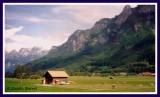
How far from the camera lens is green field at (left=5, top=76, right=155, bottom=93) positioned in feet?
120

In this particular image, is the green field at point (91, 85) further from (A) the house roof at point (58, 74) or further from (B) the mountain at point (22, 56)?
(B) the mountain at point (22, 56)

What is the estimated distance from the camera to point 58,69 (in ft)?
122

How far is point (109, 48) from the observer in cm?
3750

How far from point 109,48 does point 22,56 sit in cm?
434

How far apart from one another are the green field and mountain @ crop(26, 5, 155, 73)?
1.62ft

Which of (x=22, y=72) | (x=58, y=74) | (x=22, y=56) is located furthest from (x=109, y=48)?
(x=22, y=72)

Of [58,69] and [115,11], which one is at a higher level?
[115,11]

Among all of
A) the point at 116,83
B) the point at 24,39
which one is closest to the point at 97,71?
the point at 116,83

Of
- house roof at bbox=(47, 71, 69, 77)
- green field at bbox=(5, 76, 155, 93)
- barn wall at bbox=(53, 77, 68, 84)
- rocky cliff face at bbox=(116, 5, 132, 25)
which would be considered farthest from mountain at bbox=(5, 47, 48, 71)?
rocky cliff face at bbox=(116, 5, 132, 25)

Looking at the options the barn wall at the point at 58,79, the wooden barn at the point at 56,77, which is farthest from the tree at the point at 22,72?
the barn wall at the point at 58,79

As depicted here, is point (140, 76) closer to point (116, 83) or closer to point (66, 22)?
point (116, 83)

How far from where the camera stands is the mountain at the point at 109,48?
3700cm

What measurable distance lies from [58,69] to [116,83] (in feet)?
9.65

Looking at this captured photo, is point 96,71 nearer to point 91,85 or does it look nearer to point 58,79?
point 91,85
